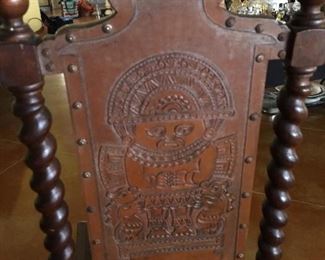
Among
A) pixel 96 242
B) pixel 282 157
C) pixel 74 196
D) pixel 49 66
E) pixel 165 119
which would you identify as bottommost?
pixel 74 196

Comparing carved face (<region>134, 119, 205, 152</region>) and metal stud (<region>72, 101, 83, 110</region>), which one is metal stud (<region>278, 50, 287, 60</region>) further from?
metal stud (<region>72, 101, 83, 110</region>)

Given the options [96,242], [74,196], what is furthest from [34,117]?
[74,196]

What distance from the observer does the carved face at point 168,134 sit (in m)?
0.65

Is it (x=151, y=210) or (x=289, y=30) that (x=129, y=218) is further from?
(x=289, y=30)

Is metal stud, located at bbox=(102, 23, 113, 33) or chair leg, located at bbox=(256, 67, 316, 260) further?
chair leg, located at bbox=(256, 67, 316, 260)

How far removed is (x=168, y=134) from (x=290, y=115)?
0.21m

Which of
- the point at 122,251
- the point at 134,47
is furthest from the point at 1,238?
the point at 134,47

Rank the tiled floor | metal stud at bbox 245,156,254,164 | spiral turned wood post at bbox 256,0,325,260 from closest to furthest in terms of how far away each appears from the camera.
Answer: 1. spiral turned wood post at bbox 256,0,325,260
2. metal stud at bbox 245,156,254,164
3. the tiled floor

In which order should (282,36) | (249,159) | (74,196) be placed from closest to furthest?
(282,36)
(249,159)
(74,196)

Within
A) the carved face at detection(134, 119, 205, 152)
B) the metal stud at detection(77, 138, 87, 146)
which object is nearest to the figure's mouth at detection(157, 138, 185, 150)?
the carved face at detection(134, 119, 205, 152)

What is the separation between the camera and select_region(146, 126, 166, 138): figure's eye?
65cm

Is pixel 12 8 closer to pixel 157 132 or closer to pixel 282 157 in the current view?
pixel 157 132

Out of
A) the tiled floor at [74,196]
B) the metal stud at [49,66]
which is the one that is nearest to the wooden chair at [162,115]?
the metal stud at [49,66]

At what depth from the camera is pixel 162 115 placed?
644 mm
